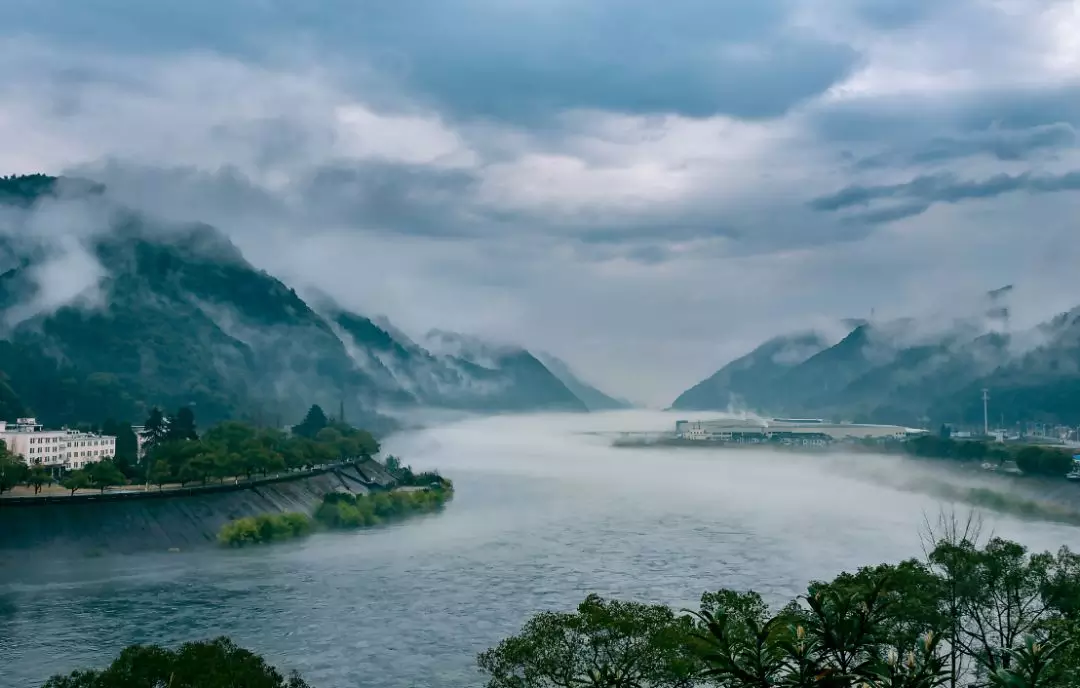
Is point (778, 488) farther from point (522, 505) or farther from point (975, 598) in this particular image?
point (975, 598)

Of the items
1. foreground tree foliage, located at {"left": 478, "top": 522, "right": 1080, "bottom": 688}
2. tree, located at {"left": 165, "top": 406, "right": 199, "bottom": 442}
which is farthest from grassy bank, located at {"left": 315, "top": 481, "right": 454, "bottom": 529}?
foreground tree foliage, located at {"left": 478, "top": 522, "right": 1080, "bottom": 688}

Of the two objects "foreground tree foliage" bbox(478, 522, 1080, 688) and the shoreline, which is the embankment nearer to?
the shoreline

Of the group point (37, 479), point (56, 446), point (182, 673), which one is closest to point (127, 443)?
point (56, 446)

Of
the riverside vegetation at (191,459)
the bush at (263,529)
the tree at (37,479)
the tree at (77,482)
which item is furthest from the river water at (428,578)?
the tree at (37,479)

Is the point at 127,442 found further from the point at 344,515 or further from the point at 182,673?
the point at 182,673

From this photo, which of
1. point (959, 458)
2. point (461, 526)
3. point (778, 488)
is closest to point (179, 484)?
point (461, 526)

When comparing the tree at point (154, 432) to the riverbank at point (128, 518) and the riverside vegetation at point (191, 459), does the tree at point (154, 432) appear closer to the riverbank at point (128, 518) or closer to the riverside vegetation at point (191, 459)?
the riverside vegetation at point (191, 459)
